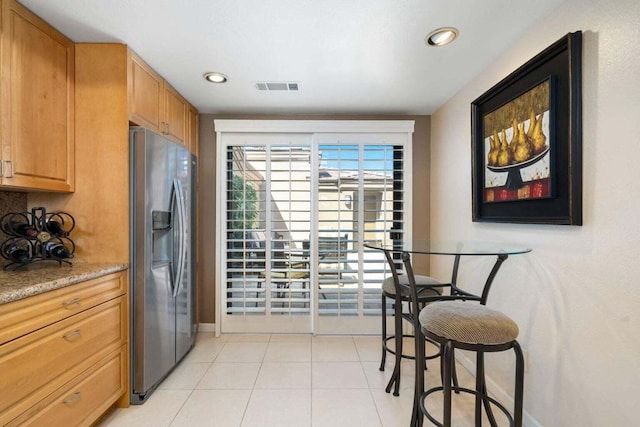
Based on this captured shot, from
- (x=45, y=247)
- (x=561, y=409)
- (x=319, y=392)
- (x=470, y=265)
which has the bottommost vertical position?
(x=319, y=392)

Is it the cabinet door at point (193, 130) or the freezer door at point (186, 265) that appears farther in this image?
the cabinet door at point (193, 130)

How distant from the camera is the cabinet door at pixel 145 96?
1.99 m

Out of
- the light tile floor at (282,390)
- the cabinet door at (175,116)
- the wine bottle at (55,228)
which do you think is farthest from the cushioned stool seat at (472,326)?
the cabinet door at (175,116)

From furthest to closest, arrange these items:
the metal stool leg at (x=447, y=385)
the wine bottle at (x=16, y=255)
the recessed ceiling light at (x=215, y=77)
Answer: the recessed ceiling light at (x=215, y=77)
the wine bottle at (x=16, y=255)
the metal stool leg at (x=447, y=385)

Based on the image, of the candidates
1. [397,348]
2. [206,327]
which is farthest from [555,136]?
[206,327]

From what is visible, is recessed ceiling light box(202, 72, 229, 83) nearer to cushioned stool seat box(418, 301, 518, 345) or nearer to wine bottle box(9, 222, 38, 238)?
wine bottle box(9, 222, 38, 238)

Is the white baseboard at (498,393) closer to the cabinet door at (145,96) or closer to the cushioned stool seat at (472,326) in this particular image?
the cushioned stool seat at (472,326)

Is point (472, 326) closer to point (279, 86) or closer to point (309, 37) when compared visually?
point (309, 37)

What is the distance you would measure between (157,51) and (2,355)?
1820 millimetres

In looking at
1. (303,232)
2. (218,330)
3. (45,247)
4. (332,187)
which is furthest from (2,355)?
(332,187)

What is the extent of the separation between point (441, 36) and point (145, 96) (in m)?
2.01

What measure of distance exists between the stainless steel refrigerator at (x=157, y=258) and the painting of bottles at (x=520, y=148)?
228cm

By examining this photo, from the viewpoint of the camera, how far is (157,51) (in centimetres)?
198

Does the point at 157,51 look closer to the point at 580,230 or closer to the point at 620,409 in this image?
the point at 580,230
